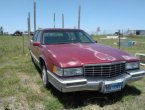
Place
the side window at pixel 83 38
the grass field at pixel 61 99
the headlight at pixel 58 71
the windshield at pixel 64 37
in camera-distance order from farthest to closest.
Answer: the side window at pixel 83 38 → the windshield at pixel 64 37 → the grass field at pixel 61 99 → the headlight at pixel 58 71

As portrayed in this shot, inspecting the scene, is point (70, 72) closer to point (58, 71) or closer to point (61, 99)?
point (58, 71)

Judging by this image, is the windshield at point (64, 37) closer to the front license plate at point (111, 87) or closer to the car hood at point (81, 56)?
the car hood at point (81, 56)

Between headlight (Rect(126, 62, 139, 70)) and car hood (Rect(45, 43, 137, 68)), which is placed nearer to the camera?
car hood (Rect(45, 43, 137, 68))

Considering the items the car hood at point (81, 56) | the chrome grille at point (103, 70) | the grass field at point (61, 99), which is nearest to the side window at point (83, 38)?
the car hood at point (81, 56)

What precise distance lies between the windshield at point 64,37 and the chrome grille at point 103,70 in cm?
214

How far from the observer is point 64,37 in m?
6.79

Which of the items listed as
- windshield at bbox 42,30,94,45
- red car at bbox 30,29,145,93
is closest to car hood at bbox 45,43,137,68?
red car at bbox 30,29,145,93

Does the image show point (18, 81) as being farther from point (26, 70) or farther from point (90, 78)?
point (90, 78)

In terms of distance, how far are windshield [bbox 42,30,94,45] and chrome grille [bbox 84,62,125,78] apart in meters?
2.14

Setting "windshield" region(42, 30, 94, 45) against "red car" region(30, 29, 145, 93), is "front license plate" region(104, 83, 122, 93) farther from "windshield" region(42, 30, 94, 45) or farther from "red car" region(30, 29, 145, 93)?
"windshield" region(42, 30, 94, 45)

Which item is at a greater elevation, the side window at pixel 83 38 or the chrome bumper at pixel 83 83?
the side window at pixel 83 38

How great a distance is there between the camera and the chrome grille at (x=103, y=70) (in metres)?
4.57

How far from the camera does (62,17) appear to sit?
22.8 m

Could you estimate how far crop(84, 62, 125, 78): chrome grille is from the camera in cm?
457
